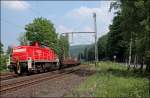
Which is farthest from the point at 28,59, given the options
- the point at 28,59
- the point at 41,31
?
the point at 41,31

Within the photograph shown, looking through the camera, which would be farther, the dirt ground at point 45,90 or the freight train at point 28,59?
the freight train at point 28,59

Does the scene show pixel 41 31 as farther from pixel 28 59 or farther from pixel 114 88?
pixel 114 88

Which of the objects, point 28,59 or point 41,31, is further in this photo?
point 41,31

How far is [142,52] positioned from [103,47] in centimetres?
12250

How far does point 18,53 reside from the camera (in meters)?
38.9

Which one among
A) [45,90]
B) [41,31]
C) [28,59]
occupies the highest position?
[41,31]

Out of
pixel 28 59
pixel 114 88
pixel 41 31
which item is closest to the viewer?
pixel 114 88

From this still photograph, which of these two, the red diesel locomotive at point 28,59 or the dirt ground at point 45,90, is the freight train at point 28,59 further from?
the dirt ground at point 45,90

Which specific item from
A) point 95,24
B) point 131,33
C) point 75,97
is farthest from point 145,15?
point 95,24

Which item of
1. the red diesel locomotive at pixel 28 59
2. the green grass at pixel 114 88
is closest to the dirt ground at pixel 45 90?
the green grass at pixel 114 88

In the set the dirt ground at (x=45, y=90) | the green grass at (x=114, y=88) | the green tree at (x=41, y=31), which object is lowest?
the dirt ground at (x=45, y=90)

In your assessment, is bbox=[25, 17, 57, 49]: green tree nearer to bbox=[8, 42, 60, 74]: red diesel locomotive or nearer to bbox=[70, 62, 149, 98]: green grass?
bbox=[8, 42, 60, 74]: red diesel locomotive

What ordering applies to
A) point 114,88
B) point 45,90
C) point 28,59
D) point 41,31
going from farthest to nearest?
point 41,31
point 28,59
point 45,90
point 114,88

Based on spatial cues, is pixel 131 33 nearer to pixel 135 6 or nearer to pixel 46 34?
pixel 135 6
